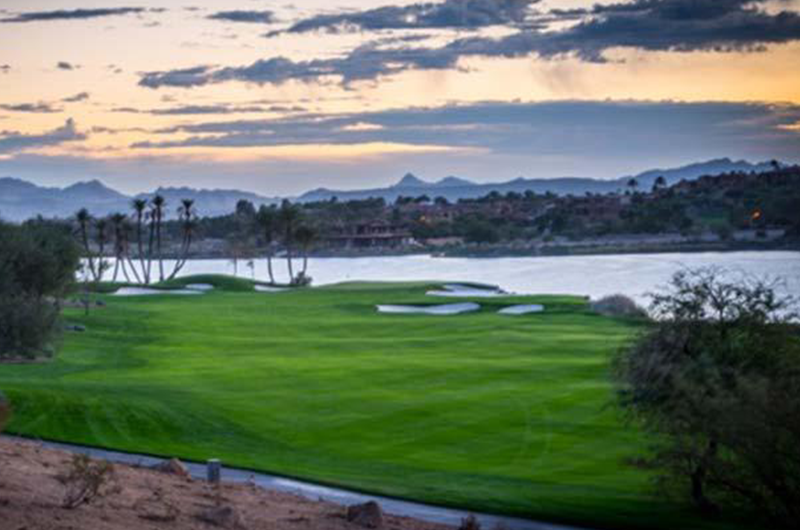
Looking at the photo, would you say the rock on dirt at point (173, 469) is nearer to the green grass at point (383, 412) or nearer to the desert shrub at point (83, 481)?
the green grass at point (383, 412)

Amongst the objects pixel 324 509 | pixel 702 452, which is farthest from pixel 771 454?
pixel 324 509

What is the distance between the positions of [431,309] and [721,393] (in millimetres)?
65056

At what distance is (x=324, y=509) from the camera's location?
23.1 m

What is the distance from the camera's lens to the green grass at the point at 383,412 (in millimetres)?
28234

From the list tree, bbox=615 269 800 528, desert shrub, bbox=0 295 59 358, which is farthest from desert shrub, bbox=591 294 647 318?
tree, bbox=615 269 800 528

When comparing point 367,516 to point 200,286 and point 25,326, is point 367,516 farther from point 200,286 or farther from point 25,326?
point 200,286

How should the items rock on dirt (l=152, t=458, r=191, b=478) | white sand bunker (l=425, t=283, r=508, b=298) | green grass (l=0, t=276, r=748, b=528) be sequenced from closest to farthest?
rock on dirt (l=152, t=458, r=191, b=478) → green grass (l=0, t=276, r=748, b=528) → white sand bunker (l=425, t=283, r=508, b=298)

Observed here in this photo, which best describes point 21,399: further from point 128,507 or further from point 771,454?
point 771,454

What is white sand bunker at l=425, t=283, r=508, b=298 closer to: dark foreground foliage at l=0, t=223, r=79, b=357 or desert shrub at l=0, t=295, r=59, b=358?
dark foreground foliage at l=0, t=223, r=79, b=357

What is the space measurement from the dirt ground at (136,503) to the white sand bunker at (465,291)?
2949 inches

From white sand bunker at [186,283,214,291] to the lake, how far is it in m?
35.8

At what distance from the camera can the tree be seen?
24.1 meters

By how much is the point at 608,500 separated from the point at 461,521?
14.2ft

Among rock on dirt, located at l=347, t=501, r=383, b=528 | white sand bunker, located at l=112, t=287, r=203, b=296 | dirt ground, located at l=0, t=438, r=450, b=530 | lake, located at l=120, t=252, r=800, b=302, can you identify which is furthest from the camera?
lake, located at l=120, t=252, r=800, b=302
